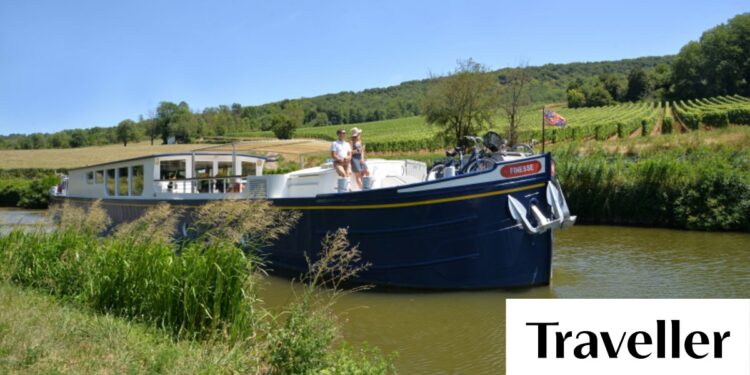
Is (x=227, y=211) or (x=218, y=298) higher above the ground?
(x=227, y=211)

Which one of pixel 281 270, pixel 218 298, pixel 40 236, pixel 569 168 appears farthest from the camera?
pixel 569 168

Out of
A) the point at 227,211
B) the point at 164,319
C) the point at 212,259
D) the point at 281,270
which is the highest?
the point at 227,211

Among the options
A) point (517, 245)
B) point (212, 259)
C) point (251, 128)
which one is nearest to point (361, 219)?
point (517, 245)

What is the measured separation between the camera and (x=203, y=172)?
48.4 ft

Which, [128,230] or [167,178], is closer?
[128,230]

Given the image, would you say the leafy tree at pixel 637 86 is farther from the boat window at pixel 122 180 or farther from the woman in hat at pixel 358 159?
the woman in hat at pixel 358 159

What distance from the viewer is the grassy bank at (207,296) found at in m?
4.42

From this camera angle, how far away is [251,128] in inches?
3861

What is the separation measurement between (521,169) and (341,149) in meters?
3.01

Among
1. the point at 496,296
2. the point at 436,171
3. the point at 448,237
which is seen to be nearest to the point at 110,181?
the point at 436,171

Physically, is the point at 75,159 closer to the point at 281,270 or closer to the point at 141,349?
the point at 281,270

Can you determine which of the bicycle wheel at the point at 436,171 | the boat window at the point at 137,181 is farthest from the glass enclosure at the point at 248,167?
the bicycle wheel at the point at 436,171

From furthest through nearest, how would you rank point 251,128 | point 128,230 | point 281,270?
1. point 251,128
2. point 281,270
3. point 128,230

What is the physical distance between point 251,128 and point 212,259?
313ft
